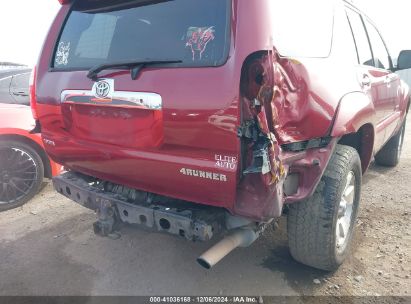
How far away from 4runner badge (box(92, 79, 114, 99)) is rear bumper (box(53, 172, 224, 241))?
0.69 meters

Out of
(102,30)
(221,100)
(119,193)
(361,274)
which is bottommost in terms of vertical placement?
(361,274)

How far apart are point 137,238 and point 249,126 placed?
1994mm

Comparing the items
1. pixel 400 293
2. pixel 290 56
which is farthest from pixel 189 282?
pixel 290 56

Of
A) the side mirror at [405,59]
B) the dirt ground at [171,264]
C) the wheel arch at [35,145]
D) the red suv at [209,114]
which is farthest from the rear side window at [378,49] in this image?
the wheel arch at [35,145]

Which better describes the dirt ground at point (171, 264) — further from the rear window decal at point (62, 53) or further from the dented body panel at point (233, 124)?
the rear window decal at point (62, 53)

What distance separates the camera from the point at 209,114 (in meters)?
1.77

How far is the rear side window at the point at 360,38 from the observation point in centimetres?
295

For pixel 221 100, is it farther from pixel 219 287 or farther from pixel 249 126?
pixel 219 287

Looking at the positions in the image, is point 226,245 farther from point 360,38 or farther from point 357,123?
point 360,38

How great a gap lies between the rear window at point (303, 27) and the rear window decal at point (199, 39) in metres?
0.35

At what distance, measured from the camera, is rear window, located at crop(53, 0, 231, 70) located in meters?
1.84

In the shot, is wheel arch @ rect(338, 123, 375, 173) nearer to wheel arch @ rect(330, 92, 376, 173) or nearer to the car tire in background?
wheel arch @ rect(330, 92, 376, 173)

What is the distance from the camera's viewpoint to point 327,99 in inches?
82.0

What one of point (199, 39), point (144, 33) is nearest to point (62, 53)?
point (144, 33)
